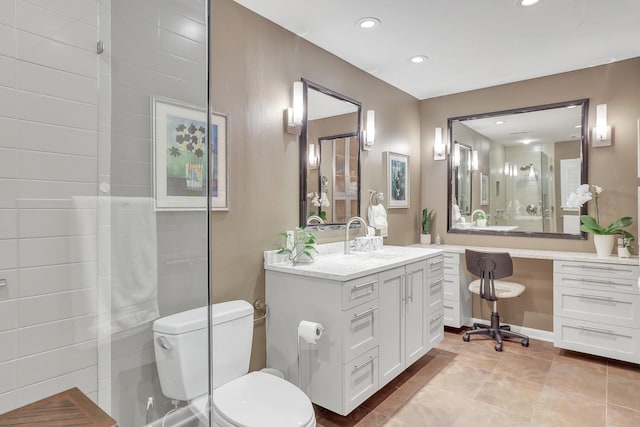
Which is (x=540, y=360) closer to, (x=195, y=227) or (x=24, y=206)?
(x=195, y=227)

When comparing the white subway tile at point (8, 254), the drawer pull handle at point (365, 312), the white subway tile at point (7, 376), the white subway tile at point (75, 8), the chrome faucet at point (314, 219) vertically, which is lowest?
the drawer pull handle at point (365, 312)

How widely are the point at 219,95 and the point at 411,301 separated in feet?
5.97

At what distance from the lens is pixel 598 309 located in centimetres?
280

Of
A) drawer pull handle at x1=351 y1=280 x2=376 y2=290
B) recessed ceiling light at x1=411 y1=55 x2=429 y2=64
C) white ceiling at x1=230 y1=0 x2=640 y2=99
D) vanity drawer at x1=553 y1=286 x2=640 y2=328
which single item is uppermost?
recessed ceiling light at x1=411 y1=55 x2=429 y2=64

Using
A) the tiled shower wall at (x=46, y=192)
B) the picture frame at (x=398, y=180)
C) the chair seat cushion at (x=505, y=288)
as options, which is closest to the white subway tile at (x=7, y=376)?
the tiled shower wall at (x=46, y=192)

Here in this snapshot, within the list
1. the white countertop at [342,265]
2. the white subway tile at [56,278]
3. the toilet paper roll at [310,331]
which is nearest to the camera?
the white subway tile at [56,278]

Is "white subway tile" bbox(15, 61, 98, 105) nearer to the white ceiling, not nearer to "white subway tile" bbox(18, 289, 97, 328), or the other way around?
"white subway tile" bbox(18, 289, 97, 328)

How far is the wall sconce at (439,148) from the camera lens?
3912 millimetres

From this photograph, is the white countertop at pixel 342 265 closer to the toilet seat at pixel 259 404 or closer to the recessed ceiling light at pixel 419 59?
the toilet seat at pixel 259 404

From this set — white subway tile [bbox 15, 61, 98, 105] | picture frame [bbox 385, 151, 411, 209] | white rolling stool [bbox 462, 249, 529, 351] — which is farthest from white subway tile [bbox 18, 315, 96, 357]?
white rolling stool [bbox 462, 249, 529, 351]

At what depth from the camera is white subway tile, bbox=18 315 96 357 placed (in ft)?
3.76

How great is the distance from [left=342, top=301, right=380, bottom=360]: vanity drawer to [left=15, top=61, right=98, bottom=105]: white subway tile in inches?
58.2

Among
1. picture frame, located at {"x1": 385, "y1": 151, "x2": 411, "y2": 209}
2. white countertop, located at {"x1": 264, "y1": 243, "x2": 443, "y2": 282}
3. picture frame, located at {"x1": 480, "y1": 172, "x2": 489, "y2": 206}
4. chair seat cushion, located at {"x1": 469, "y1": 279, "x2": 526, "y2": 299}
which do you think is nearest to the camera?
white countertop, located at {"x1": 264, "y1": 243, "x2": 443, "y2": 282}

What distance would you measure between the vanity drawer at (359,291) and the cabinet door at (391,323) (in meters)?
0.07
